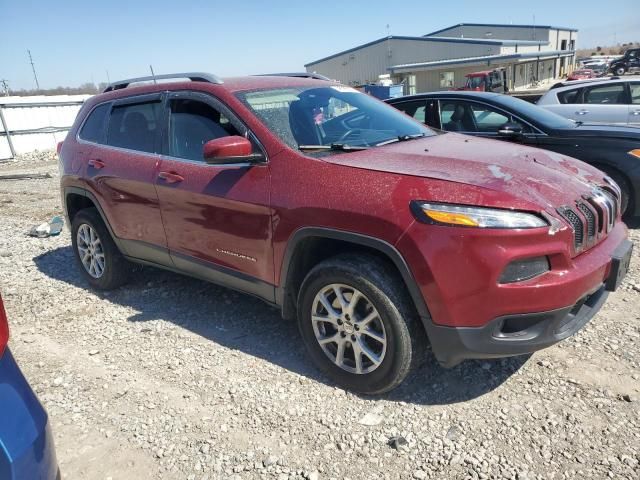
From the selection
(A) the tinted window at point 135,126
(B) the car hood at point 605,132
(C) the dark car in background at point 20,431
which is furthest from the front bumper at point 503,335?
(B) the car hood at point 605,132

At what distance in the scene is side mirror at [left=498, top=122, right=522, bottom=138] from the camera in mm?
5756

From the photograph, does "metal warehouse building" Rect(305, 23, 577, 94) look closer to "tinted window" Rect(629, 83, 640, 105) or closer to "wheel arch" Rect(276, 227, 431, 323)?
"tinted window" Rect(629, 83, 640, 105)

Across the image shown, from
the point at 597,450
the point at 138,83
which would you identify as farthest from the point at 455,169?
the point at 138,83

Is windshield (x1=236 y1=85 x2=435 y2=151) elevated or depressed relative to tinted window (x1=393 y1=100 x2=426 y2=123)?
elevated

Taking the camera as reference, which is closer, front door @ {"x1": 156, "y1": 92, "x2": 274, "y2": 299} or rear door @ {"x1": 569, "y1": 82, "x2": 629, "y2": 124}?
front door @ {"x1": 156, "y1": 92, "x2": 274, "y2": 299}

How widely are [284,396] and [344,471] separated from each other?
71cm

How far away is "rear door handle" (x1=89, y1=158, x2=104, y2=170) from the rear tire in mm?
463

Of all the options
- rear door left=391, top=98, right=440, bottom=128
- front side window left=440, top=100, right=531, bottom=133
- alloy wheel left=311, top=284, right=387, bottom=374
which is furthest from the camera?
rear door left=391, top=98, right=440, bottom=128

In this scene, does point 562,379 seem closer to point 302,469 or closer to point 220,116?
point 302,469

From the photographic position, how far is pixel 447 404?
2.89 metres

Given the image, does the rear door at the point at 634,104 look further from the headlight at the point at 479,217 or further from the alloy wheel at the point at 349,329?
the alloy wheel at the point at 349,329

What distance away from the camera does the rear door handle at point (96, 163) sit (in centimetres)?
436

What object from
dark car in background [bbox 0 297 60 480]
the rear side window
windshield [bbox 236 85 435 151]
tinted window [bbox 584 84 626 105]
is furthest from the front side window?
dark car in background [bbox 0 297 60 480]

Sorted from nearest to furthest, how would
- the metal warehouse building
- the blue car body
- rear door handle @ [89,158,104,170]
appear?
the blue car body → rear door handle @ [89,158,104,170] → the metal warehouse building
